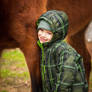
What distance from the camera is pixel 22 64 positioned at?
2.94m

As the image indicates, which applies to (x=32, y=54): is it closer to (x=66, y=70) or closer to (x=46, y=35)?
(x=46, y=35)

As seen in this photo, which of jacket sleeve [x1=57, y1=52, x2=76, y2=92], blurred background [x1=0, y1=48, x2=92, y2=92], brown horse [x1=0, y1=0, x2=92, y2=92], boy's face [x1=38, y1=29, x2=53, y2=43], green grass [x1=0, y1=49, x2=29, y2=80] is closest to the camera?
jacket sleeve [x1=57, y1=52, x2=76, y2=92]

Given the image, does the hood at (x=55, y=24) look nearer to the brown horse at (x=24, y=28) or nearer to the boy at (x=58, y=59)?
the boy at (x=58, y=59)

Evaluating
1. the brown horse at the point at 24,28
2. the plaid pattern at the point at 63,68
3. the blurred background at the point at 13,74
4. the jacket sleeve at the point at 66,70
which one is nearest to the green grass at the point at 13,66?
the blurred background at the point at 13,74

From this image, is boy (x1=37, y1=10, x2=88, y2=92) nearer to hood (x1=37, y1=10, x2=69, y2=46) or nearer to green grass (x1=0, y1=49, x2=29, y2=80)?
hood (x1=37, y1=10, x2=69, y2=46)

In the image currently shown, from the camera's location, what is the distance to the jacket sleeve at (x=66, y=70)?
4.40ft

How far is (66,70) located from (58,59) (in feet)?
0.27

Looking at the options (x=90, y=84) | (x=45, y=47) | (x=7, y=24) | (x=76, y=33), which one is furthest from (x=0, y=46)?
(x=90, y=84)

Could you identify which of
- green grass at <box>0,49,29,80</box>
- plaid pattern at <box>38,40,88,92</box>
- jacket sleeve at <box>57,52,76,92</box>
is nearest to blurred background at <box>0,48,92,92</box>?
green grass at <box>0,49,29,80</box>

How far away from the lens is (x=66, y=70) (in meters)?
1.34

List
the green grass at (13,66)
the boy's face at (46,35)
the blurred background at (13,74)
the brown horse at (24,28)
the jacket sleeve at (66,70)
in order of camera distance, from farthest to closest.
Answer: the green grass at (13,66) → the blurred background at (13,74) → the brown horse at (24,28) → the boy's face at (46,35) → the jacket sleeve at (66,70)

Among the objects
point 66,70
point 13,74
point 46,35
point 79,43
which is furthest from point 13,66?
point 66,70

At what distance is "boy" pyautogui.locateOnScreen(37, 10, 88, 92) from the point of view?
1.35 m

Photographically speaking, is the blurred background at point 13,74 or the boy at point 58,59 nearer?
the boy at point 58,59
